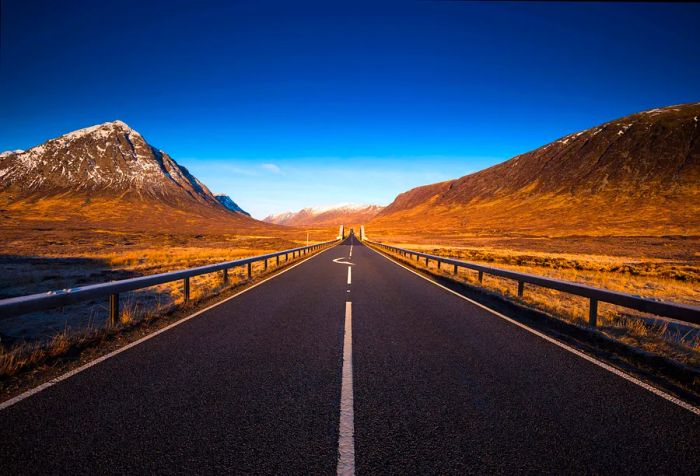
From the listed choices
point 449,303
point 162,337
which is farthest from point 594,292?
point 162,337

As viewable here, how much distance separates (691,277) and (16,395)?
24991mm

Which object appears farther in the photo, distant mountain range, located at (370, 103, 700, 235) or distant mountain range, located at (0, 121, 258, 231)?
distant mountain range, located at (0, 121, 258, 231)

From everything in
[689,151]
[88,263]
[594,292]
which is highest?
[689,151]

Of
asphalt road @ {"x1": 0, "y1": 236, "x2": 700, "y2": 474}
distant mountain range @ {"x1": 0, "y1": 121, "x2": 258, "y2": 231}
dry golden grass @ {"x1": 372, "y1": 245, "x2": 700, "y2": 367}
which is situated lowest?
dry golden grass @ {"x1": 372, "y1": 245, "x2": 700, "y2": 367}

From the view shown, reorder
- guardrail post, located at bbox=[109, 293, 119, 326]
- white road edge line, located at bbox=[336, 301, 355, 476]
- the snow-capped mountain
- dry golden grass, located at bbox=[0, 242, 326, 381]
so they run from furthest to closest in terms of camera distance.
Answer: the snow-capped mountain, guardrail post, located at bbox=[109, 293, 119, 326], dry golden grass, located at bbox=[0, 242, 326, 381], white road edge line, located at bbox=[336, 301, 355, 476]

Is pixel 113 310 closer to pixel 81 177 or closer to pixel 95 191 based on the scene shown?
pixel 95 191

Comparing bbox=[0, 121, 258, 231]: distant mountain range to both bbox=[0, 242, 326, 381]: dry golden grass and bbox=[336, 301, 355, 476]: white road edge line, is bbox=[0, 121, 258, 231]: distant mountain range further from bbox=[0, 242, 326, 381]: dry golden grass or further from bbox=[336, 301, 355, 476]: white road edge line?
bbox=[336, 301, 355, 476]: white road edge line

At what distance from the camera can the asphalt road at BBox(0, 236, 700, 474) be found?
2.39m

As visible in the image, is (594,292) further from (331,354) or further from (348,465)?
(348,465)

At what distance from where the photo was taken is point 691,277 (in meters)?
16.8

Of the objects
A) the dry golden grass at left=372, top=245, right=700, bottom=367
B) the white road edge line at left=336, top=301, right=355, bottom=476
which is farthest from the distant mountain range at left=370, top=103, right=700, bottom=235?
Answer: the white road edge line at left=336, top=301, right=355, bottom=476

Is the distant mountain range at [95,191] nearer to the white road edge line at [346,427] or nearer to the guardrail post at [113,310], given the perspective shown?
the guardrail post at [113,310]

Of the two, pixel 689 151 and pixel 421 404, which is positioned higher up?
pixel 689 151

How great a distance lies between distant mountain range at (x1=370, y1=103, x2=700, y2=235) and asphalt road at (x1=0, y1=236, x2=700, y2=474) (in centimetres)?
7741
